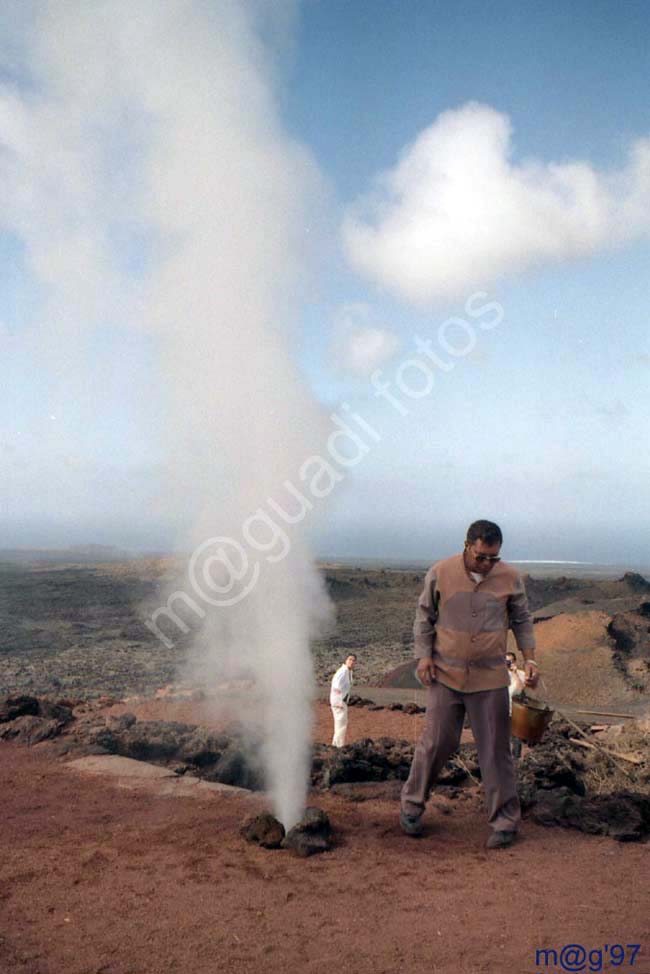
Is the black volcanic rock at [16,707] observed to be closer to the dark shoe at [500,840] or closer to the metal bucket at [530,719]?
the metal bucket at [530,719]

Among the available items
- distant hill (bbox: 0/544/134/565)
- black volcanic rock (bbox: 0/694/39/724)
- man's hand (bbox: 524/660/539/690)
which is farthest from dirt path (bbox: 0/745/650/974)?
distant hill (bbox: 0/544/134/565)

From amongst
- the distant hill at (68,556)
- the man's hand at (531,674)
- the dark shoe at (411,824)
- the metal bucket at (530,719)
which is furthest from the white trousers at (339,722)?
the distant hill at (68,556)

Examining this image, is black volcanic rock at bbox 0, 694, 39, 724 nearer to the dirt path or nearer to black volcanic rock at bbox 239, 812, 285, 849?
A: the dirt path

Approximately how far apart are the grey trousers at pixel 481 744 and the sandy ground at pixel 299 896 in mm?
269

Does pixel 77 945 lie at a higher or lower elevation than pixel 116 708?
→ higher

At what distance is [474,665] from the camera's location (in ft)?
14.7

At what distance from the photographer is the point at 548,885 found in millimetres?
3826

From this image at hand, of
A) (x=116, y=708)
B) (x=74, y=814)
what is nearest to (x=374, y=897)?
(x=74, y=814)

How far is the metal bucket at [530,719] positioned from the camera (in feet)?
21.8

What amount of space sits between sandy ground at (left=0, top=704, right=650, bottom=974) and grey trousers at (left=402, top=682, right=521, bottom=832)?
0.27 meters

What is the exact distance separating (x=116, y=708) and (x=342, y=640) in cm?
1505

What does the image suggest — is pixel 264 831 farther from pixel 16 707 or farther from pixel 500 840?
pixel 16 707

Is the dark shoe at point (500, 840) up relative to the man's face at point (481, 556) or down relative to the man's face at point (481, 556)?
down

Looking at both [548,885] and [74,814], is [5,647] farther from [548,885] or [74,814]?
[548,885]
